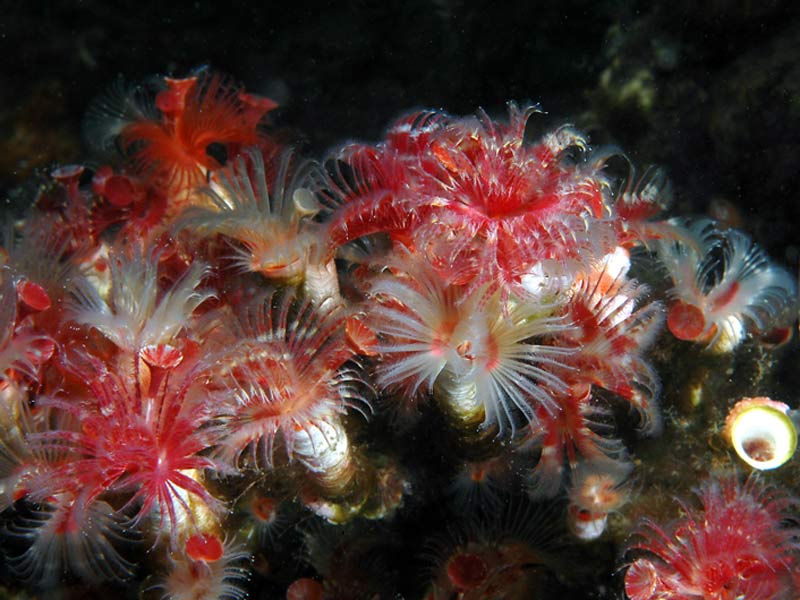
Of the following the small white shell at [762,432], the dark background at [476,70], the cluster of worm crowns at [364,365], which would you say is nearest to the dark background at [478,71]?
the dark background at [476,70]

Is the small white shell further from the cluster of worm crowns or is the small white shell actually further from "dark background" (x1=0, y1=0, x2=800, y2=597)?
"dark background" (x1=0, y1=0, x2=800, y2=597)

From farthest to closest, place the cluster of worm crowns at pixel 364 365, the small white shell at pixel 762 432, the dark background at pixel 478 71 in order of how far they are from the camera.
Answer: the dark background at pixel 478 71 < the small white shell at pixel 762 432 < the cluster of worm crowns at pixel 364 365

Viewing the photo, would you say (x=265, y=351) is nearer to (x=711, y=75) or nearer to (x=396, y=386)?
(x=396, y=386)

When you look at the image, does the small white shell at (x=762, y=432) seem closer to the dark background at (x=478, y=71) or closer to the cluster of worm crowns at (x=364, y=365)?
the cluster of worm crowns at (x=364, y=365)

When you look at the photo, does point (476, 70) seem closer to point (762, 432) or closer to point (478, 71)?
point (478, 71)

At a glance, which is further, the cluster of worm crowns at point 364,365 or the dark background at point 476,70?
the dark background at point 476,70

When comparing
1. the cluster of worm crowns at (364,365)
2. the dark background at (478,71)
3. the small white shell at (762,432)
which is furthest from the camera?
the dark background at (478,71)

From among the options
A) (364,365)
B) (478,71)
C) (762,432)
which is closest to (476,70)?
(478,71)

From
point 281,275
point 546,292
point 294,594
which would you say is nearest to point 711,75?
point 546,292
